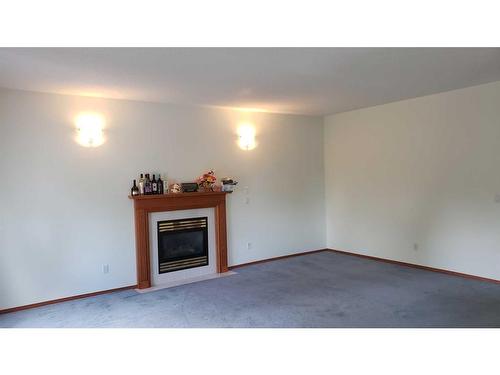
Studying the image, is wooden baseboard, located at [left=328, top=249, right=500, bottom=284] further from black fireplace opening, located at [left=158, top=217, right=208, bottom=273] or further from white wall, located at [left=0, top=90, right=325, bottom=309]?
black fireplace opening, located at [left=158, top=217, right=208, bottom=273]

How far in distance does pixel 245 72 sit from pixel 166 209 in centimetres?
230

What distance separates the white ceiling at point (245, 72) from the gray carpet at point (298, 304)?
246cm

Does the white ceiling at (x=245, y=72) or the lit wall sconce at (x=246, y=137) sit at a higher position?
the white ceiling at (x=245, y=72)

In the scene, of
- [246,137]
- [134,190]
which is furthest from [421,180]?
[134,190]

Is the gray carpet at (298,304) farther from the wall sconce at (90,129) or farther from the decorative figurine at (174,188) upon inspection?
the wall sconce at (90,129)

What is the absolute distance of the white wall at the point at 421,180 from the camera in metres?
4.77

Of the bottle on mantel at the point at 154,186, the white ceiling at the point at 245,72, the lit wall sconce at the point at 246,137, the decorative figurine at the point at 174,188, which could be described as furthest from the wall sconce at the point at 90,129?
the lit wall sconce at the point at 246,137

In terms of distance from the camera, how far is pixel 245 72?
3.71m

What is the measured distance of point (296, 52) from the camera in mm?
3104

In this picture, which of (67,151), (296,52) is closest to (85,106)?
(67,151)

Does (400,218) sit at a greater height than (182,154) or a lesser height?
lesser

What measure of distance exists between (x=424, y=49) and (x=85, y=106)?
3786mm

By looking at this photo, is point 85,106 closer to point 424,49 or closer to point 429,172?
point 424,49

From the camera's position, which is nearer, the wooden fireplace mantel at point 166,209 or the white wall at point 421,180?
the white wall at point 421,180
